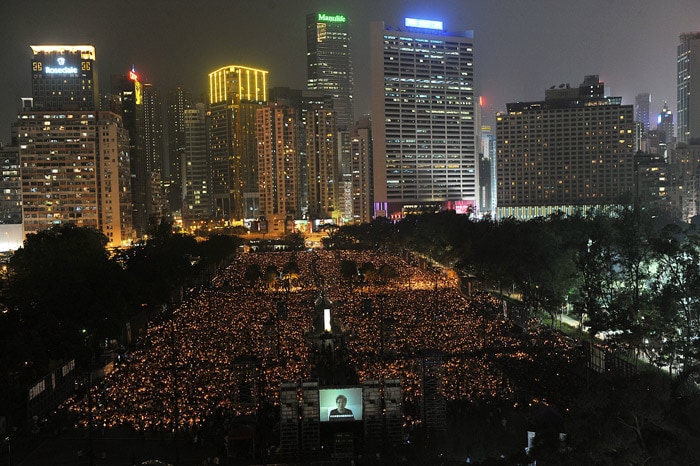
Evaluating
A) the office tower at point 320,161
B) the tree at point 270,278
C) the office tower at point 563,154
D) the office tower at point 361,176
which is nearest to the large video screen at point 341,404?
the tree at point 270,278

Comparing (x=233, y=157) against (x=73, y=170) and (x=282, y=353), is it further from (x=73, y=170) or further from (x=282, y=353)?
(x=282, y=353)

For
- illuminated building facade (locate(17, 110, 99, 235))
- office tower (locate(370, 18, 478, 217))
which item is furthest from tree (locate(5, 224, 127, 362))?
office tower (locate(370, 18, 478, 217))

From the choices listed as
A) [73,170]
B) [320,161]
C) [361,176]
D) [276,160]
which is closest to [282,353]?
[73,170]

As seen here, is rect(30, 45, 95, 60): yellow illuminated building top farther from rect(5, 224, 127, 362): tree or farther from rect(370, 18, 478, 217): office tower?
rect(5, 224, 127, 362): tree

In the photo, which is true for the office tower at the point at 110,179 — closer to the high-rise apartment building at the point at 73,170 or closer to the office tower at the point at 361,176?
the high-rise apartment building at the point at 73,170

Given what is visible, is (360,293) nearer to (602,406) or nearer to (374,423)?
(374,423)

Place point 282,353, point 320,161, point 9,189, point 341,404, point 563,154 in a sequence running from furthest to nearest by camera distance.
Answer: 1. point 320,161
2. point 563,154
3. point 9,189
4. point 282,353
5. point 341,404
